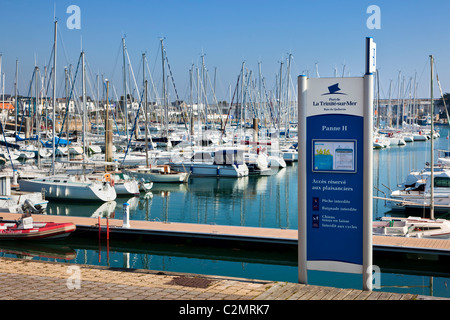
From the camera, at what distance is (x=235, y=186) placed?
43.1m

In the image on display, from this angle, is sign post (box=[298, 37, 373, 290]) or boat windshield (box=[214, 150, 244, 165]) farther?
boat windshield (box=[214, 150, 244, 165])

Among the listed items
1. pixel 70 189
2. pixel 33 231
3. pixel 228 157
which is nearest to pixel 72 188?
pixel 70 189

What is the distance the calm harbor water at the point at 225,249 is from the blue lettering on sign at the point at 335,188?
7.69 metres

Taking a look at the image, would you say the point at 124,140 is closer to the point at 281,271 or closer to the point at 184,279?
the point at 281,271

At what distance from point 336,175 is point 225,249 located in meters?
11.7

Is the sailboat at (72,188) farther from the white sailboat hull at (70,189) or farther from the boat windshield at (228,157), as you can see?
the boat windshield at (228,157)

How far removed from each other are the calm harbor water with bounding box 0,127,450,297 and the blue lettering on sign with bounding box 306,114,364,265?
25.2ft

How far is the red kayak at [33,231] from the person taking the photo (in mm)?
21547

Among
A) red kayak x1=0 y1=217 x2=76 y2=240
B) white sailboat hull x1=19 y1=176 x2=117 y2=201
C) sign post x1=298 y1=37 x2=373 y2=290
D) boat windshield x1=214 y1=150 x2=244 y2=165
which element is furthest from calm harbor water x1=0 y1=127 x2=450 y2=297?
sign post x1=298 y1=37 x2=373 y2=290

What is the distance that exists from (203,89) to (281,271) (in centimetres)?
5686

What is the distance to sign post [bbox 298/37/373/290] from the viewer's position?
9742mm

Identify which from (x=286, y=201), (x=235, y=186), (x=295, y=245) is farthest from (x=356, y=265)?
(x=235, y=186)

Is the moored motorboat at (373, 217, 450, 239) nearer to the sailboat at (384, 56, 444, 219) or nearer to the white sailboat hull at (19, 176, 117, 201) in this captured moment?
the sailboat at (384, 56, 444, 219)

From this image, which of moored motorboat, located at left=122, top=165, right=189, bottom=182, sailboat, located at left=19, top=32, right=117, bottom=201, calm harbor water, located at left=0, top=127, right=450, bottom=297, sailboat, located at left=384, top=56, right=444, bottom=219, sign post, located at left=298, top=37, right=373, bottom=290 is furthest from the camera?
moored motorboat, located at left=122, top=165, right=189, bottom=182
